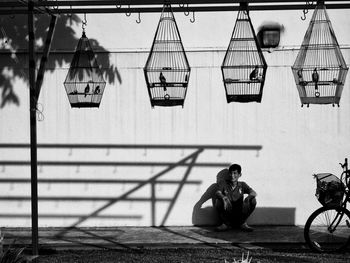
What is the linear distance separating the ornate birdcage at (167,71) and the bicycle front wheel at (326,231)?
2.69m

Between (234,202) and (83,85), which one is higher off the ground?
(83,85)

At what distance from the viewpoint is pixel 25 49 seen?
38.8 ft

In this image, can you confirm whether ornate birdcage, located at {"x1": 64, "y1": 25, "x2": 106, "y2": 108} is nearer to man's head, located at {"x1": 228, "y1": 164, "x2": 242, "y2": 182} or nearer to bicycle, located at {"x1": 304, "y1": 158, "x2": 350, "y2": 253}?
man's head, located at {"x1": 228, "y1": 164, "x2": 242, "y2": 182}

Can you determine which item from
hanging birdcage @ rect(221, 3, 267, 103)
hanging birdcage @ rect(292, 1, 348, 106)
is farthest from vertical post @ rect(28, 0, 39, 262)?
hanging birdcage @ rect(292, 1, 348, 106)

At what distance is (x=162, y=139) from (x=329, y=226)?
335 cm

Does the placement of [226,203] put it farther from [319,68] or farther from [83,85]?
[319,68]

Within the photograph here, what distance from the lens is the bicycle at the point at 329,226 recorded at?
9.67m

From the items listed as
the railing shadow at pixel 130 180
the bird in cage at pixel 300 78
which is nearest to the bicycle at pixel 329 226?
the railing shadow at pixel 130 180

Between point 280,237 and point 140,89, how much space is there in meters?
3.41

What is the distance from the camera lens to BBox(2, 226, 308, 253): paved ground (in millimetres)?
10312

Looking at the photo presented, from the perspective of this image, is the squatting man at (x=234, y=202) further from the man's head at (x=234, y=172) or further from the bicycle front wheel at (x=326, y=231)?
the bicycle front wheel at (x=326, y=231)

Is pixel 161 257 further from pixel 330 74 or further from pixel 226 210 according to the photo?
pixel 330 74

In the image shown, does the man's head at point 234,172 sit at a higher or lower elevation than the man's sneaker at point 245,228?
higher

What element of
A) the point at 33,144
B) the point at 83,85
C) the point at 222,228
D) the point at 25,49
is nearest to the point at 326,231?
the point at 222,228
